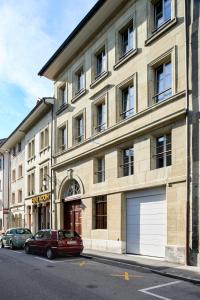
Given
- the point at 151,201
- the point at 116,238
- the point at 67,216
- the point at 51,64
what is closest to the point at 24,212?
the point at 67,216

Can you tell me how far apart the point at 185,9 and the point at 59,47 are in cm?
1189

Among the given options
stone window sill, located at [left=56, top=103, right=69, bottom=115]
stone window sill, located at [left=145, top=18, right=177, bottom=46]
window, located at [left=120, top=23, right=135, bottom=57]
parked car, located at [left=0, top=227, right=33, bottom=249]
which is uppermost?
window, located at [left=120, top=23, right=135, bottom=57]

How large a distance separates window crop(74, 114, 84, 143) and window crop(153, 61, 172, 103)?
8314mm

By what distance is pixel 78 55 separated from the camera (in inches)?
1059

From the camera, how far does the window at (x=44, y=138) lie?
33.2m

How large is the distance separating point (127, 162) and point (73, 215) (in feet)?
26.0

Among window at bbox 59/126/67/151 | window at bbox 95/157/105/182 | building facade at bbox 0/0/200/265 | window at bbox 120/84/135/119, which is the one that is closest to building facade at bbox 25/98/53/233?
building facade at bbox 0/0/200/265

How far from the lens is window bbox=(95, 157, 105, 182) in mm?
23766

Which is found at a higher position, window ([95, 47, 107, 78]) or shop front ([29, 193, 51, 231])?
window ([95, 47, 107, 78])

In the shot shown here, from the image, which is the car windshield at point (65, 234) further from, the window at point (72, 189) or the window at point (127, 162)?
the window at point (72, 189)

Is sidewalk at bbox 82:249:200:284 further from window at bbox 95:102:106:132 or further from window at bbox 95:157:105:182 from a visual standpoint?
window at bbox 95:102:106:132

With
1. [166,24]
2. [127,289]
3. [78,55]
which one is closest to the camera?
[127,289]

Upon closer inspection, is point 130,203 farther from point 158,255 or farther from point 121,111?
point 121,111

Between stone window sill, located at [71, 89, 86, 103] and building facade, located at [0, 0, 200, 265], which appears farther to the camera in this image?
stone window sill, located at [71, 89, 86, 103]
